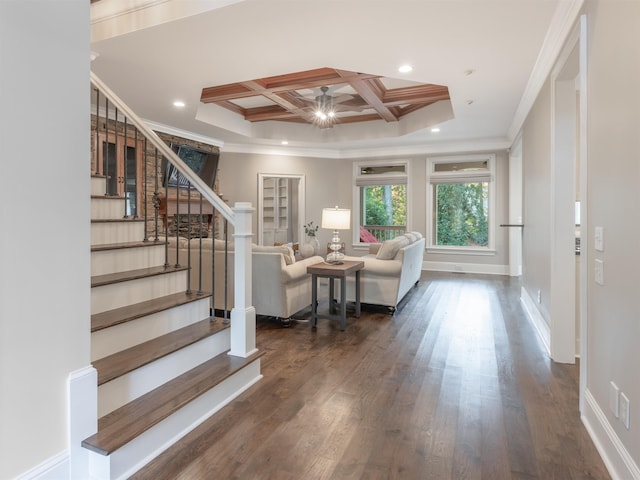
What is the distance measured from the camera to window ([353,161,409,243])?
27.8 ft

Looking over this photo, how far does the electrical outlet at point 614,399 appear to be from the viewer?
177 cm

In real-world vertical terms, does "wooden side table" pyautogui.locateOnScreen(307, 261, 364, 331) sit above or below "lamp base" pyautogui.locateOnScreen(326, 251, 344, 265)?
below

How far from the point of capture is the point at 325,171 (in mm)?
8578

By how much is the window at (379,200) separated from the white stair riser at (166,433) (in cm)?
646

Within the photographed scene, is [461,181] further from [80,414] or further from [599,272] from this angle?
[80,414]

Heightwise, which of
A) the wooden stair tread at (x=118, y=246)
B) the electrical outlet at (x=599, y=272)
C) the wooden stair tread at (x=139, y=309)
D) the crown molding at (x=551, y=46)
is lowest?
the wooden stair tread at (x=139, y=309)

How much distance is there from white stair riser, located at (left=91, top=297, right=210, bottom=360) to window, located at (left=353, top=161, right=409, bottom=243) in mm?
6271

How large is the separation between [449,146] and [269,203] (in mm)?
3977

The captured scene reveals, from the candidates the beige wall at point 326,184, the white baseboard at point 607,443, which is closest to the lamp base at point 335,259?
the white baseboard at point 607,443

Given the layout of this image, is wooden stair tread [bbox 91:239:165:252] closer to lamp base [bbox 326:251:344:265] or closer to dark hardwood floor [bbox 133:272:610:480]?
dark hardwood floor [bbox 133:272:610:480]

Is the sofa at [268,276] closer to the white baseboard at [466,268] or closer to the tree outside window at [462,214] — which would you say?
the white baseboard at [466,268]

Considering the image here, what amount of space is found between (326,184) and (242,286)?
242 inches

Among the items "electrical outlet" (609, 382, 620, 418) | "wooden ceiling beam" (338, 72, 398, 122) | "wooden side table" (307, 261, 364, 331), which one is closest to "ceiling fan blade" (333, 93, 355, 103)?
"wooden ceiling beam" (338, 72, 398, 122)

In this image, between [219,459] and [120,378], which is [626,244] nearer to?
[219,459]
